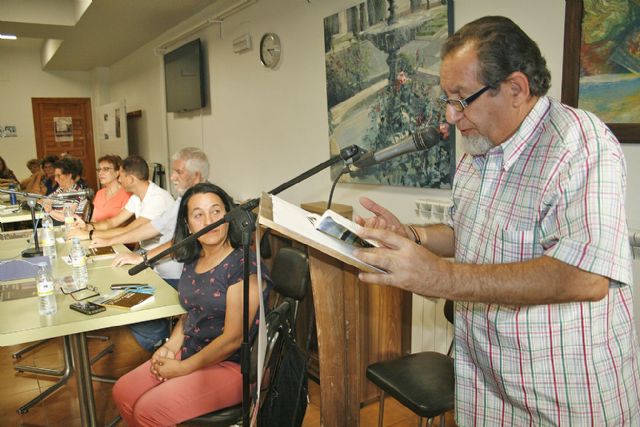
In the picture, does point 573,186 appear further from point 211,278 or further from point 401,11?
point 401,11

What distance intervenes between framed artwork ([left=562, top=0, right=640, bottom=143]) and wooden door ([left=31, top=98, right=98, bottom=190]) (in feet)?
29.3

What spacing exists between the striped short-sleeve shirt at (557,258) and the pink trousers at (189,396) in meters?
0.99

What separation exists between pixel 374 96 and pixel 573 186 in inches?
78.7

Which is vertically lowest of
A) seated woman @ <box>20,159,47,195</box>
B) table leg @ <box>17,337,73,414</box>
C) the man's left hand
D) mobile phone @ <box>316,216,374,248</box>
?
table leg @ <box>17,337,73,414</box>

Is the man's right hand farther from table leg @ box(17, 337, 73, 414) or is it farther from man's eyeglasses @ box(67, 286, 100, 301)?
table leg @ box(17, 337, 73, 414)

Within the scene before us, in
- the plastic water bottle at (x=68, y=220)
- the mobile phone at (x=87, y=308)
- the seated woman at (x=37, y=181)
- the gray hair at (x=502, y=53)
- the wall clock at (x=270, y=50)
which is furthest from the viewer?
the seated woman at (x=37, y=181)

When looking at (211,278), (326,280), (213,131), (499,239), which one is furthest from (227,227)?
(213,131)

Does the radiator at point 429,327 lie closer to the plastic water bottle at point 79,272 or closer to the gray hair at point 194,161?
the gray hair at point 194,161

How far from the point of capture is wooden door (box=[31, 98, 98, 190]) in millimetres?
9195

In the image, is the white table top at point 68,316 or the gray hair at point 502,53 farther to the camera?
the white table top at point 68,316

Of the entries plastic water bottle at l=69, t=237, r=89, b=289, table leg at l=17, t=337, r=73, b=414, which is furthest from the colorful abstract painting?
table leg at l=17, t=337, r=73, b=414

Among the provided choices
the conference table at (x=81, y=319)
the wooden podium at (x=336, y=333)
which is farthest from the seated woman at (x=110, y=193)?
the wooden podium at (x=336, y=333)

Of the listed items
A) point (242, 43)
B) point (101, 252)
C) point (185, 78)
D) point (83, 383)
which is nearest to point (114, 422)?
point (83, 383)

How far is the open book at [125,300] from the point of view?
2.04 m
